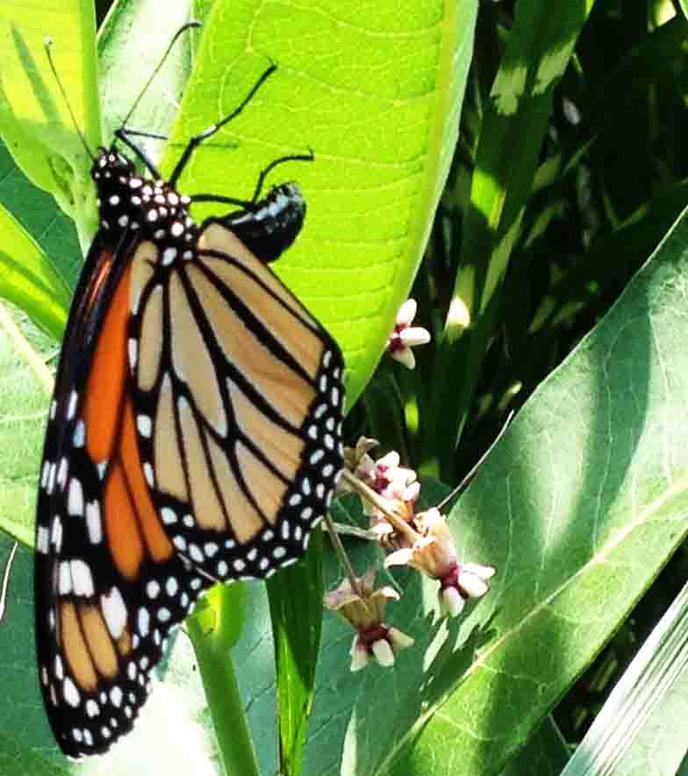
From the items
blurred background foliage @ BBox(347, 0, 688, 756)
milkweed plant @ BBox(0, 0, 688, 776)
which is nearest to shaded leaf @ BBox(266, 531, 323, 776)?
milkweed plant @ BBox(0, 0, 688, 776)

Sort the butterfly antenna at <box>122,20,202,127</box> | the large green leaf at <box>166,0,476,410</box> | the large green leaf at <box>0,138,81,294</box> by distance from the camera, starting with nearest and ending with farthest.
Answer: the large green leaf at <box>166,0,476,410</box>, the butterfly antenna at <box>122,20,202,127</box>, the large green leaf at <box>0,138,81,294</box>

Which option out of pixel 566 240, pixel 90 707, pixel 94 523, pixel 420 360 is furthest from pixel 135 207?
pixel 566 240

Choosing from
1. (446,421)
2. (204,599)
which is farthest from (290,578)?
(446,421)

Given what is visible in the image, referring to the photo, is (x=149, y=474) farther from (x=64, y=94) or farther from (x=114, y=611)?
(x=64, y=94)

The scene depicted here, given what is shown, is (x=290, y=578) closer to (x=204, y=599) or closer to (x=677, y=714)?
(x=204, y=599)

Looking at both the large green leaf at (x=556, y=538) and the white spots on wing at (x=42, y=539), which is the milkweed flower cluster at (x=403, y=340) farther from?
the white spots on wing at (x=42, y=539)

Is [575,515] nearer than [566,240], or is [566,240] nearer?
[575,515]

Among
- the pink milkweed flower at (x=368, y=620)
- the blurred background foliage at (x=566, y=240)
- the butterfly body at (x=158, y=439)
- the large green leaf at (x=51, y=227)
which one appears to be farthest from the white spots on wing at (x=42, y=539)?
the blurred background foliage at (x=566, y=240)

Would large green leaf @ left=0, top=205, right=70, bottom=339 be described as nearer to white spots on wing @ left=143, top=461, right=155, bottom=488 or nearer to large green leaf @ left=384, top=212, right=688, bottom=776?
white spots on wing @ left=143, top=461, right=155, bottom=488
